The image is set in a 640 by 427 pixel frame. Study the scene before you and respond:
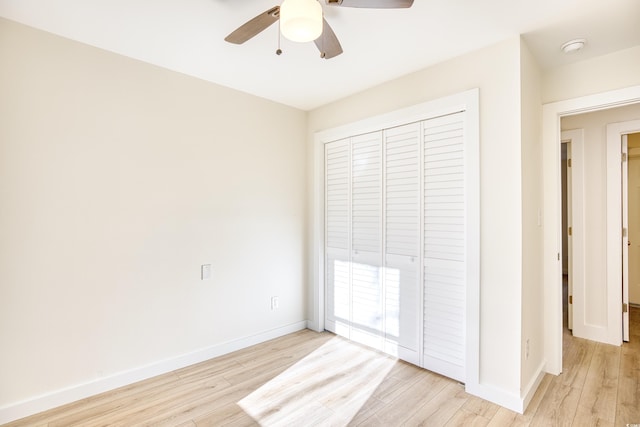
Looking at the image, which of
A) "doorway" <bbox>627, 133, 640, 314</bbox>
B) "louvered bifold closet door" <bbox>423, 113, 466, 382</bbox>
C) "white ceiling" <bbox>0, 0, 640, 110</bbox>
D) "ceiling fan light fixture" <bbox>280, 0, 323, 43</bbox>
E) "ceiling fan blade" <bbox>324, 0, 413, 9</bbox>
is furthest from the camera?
"doorway" <bbox>627, 133, 640, 314</bbox>

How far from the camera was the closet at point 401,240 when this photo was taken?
96.3 inches

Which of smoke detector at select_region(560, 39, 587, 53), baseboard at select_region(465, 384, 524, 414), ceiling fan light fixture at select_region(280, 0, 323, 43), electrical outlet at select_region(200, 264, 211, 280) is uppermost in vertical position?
smoke detector at select_region(560, 39, 587, 53)

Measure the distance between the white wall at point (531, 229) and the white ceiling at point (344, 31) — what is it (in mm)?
254

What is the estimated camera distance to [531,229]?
229cm

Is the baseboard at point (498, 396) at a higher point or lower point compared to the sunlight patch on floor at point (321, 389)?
higher

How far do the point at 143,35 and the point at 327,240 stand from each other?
2426 mm

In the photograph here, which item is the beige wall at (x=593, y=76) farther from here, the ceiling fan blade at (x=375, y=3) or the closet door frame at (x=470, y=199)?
the ceiling fan blade at (x=375, y=3)

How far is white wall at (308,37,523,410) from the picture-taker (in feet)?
6.91

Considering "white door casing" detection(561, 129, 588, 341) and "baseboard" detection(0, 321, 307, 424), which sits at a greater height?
"white door casing" detection(561, 129, 588, 341)

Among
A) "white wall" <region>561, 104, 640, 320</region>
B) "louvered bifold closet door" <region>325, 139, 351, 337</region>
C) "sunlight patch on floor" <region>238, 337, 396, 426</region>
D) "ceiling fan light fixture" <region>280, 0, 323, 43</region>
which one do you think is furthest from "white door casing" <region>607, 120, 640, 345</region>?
"ceiling fan light fixture" <region>280, 0, 323, 43</region>

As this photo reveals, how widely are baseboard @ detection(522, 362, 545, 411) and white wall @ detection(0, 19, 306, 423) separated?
2.27 m

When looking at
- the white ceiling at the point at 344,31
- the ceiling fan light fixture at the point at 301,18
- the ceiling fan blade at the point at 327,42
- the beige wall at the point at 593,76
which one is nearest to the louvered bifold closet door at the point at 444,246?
the white ceiling at the point at 344,31

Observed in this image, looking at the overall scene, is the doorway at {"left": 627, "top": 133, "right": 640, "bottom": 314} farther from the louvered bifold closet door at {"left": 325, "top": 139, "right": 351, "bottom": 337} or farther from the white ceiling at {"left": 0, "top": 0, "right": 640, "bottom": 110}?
the louvered bifold closet door at {"left": 325, "top": 139, "right": 351, "bottom": 337}

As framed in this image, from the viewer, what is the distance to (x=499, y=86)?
2188mm
